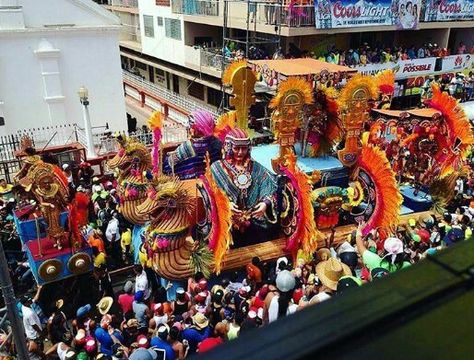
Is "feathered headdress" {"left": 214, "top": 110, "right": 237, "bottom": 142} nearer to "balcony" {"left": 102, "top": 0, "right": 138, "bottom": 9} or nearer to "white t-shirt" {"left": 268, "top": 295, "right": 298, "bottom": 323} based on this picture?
"white t-shirt" {"left": 268, "top": 295, "right": 298, "bottom": 323}

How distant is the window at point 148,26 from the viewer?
23672 mm

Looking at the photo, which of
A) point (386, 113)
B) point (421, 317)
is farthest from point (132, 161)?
point (421, 317)

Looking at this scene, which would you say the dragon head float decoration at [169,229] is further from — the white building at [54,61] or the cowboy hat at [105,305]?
the white building at [54,61]

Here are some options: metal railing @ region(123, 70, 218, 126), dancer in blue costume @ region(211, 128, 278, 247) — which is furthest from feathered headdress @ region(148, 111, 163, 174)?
metal railing @ region(123, 70, 218, 126)

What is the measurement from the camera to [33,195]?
679cm

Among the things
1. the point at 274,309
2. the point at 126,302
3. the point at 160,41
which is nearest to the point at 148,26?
the point at 160,41

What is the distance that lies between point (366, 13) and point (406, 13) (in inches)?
91.6

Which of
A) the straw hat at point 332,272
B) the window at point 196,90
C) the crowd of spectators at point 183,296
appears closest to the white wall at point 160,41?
the window at point 196,90

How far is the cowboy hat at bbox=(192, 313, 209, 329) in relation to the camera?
538 cm

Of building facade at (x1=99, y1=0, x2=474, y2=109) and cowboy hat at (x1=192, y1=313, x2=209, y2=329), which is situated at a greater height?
building facade at (x1=99, y1=0, x2=474, y2=109)

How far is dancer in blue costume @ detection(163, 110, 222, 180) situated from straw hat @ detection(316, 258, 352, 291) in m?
3.68

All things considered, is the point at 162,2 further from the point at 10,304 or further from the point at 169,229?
the point at 10,304

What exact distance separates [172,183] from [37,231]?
7.20 ft

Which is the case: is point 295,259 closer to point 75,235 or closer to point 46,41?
point 75,235
